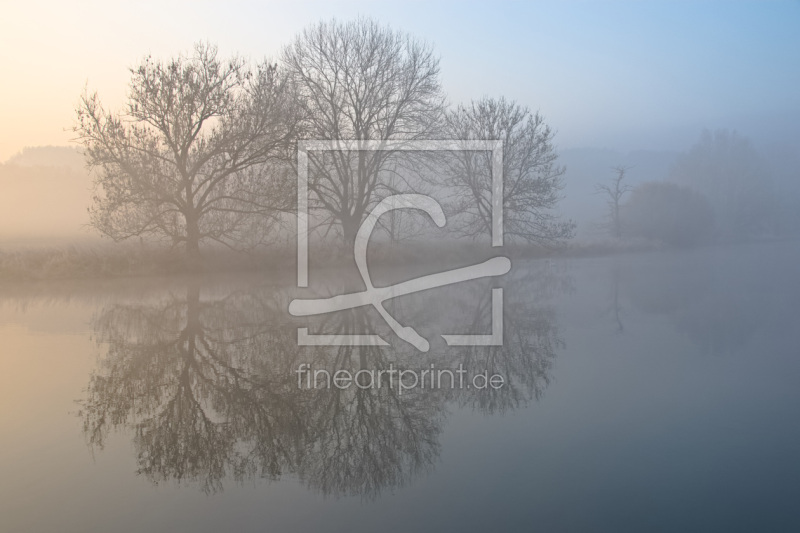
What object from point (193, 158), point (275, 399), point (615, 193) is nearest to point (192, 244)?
point (193, 158)

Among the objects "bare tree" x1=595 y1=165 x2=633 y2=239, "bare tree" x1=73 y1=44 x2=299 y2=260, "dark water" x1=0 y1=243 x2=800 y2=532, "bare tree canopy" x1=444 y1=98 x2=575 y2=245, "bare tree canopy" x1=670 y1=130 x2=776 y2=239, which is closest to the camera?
"dark water" x1=0 y1=243 x2=800 y2=532

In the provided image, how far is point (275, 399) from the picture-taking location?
6.68 m

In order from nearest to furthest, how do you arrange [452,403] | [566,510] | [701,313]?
[566,510], [452,403], [701,313]

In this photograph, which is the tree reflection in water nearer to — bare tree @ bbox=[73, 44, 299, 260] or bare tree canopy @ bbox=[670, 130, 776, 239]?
bare tree @ bbox=[73, 44, 299, 260]

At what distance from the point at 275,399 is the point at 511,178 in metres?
27.6

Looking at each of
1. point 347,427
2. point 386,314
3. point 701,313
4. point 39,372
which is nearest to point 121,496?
point 347,427

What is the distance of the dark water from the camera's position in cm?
415

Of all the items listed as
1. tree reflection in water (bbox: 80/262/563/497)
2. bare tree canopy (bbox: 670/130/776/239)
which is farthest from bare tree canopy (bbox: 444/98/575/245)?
bare tree canopy (bbox: 670/130/776/239)

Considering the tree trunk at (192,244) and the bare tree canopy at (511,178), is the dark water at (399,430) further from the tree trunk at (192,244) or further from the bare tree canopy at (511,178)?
the bare tree canopy at (511,178)

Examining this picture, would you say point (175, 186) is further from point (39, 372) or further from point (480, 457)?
point (480, 457)

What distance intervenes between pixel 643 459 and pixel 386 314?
28.1ft

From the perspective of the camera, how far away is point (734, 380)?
7.56m

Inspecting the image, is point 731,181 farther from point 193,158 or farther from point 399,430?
point 399,430

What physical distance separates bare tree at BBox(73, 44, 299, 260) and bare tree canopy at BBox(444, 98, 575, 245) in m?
10.9
